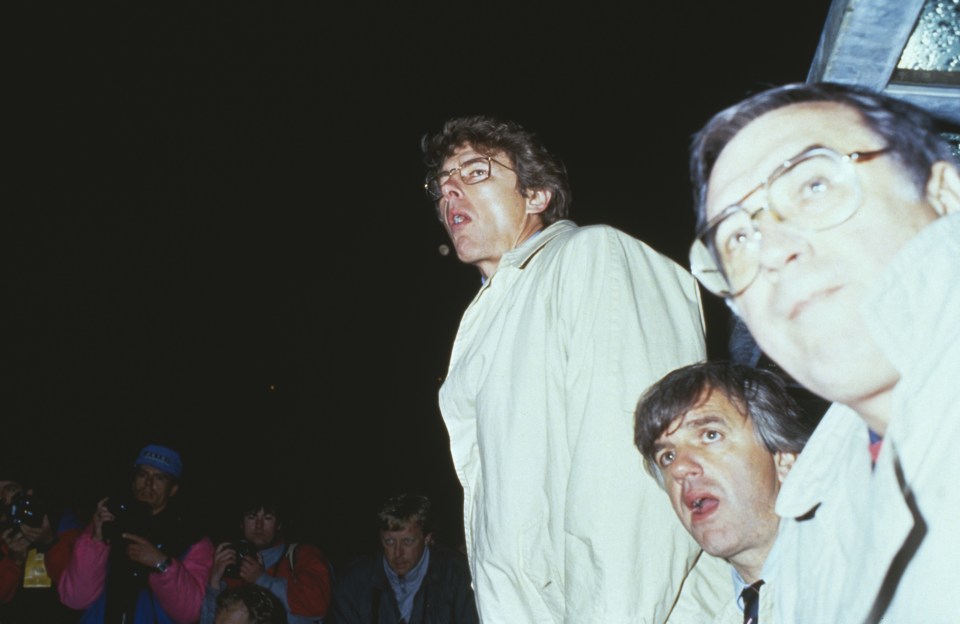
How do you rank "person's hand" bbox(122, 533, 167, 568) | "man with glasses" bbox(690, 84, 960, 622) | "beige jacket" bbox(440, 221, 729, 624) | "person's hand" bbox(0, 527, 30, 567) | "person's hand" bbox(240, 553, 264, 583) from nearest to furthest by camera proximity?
"man with glasses" bbox(690, 84, 960, 622)
"beige jacket" bbox(440, 221, 729, 624)
"person's hand" bbox(122, 533, 167, 568)
"person's hand" bbox(240, 553, 264, 583)
"person's hand" bbox(0, 527, 30, 567)

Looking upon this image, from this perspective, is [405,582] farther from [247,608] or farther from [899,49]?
[899,49]

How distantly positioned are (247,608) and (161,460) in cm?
171

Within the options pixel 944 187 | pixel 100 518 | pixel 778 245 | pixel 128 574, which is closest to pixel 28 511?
pixel 100 518

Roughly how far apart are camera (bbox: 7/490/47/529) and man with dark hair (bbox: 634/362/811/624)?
16.7 feet

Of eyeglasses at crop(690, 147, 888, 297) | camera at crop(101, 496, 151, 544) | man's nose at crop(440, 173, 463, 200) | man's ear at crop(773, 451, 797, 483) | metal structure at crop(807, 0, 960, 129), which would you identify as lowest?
camera at crop(101, 496, 151, 544)

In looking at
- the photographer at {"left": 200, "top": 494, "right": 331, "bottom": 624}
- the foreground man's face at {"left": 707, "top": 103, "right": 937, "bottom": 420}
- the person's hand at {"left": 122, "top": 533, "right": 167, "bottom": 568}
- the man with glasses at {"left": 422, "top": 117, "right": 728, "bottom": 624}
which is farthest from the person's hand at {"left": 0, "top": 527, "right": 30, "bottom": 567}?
the foreground man's face at {"left": 707, "top": 103, "right": 937, "bottom": 420}

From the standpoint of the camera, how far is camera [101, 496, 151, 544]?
418cm

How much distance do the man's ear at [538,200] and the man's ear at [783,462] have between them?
4.07 feet

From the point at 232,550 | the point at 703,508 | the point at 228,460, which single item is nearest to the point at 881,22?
the point at 703,508

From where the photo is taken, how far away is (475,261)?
232cm

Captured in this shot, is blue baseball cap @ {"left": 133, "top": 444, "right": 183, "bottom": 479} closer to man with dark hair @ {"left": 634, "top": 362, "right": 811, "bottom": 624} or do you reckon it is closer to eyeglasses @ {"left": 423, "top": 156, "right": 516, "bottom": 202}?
eyeglasses @ {"left": 423, "top": 156, "right": 516, "bottom": 202}

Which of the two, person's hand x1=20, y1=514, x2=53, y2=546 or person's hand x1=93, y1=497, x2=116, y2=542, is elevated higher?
person's hand x1=93, y1=497, x2=116, y2=542

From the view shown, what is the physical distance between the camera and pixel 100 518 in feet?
13.7

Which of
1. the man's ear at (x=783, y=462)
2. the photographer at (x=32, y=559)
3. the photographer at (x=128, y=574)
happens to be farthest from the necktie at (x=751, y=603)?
the photographer at (x=32, y=559)
